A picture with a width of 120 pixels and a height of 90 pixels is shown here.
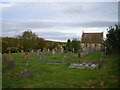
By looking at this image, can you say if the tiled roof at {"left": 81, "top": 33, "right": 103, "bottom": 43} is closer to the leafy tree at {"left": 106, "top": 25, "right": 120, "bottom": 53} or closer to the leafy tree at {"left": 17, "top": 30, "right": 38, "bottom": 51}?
the leafy tree at {"left": 17, "top": 30, "right": 38, "bottom": 51}

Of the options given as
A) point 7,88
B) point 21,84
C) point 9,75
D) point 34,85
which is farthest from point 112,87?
point 9,75

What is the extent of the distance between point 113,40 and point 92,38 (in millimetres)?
32683

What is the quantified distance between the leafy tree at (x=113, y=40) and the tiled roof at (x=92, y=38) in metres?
29.4

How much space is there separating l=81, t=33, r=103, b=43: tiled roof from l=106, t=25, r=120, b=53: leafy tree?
29.4m

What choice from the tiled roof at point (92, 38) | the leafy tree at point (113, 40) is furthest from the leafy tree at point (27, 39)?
the leafy tree at point (113, 40)

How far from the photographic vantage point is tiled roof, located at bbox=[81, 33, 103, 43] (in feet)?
201

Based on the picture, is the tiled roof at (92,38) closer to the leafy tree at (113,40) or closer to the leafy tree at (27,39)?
the leafy tree at (27,39)

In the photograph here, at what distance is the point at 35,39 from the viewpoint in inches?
2079

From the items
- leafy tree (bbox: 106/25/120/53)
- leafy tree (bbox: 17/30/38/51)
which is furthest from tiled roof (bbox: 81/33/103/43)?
leafy tree (bbox: 106/25/120/53)

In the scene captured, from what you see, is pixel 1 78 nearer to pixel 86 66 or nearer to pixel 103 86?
pixel 103 86

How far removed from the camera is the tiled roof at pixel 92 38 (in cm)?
6135

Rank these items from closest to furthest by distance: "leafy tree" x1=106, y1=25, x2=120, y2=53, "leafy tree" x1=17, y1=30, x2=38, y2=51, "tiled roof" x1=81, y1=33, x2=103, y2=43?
1. "leafy tree" x1=106, y1=25, x2=120, y2=53
2. "leafy tree" x1=17, y1=30, x2=38, y2=51
3. "tiled roof" x1=81, y1=33, x2=103, y2=43

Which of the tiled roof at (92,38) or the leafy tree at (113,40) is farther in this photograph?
the tiled roof at (92,38)

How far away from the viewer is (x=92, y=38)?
62219 mm
